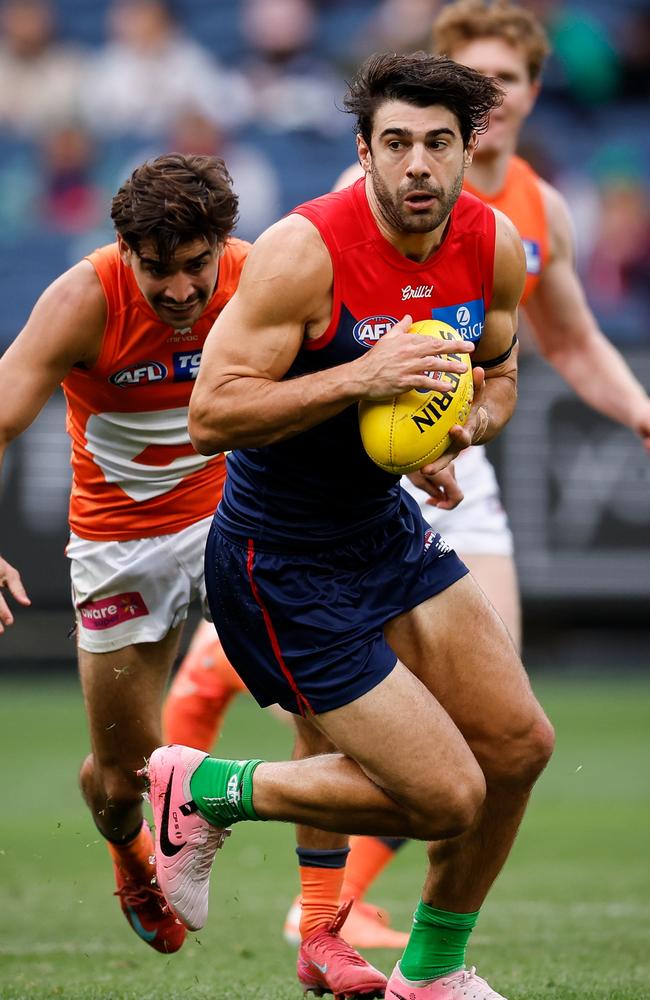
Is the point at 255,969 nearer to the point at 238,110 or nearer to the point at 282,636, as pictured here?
the point at 282,636

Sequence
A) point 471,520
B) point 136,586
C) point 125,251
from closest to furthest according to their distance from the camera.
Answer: point 125,251, point 136,586, point 471,520

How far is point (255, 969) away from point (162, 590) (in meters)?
1.43

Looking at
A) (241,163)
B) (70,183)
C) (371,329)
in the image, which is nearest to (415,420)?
(371,329)

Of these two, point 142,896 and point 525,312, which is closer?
point 142,896

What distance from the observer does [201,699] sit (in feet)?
23.1

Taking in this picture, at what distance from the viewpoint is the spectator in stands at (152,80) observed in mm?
15984

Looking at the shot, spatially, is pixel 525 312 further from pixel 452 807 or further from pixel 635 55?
pixel 635 55

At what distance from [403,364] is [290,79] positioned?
42.4ft

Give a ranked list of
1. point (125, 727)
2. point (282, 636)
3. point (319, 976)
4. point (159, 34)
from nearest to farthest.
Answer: point (282, 636)
point (319, 976)
point (125, 727)
point (159, 34)

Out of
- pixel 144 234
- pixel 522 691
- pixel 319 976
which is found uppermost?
pixel 144 234

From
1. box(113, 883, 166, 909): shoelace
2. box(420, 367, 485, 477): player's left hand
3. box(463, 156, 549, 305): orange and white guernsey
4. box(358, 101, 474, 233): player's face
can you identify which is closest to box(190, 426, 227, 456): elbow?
box(420, 367, 485, 477): player's left hand

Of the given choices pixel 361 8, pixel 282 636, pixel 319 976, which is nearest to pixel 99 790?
pixel 319 976

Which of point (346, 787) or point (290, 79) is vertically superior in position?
point (290, 79)

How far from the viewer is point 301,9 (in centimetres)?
1670
